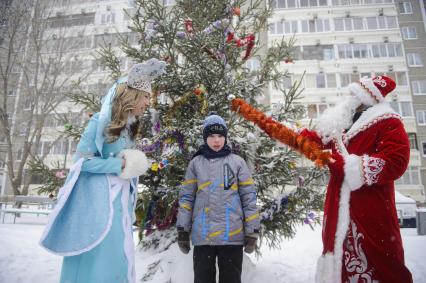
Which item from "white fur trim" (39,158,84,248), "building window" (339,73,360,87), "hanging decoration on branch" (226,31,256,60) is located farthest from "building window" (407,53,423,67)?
"white fur trim" (39,158,84,248)

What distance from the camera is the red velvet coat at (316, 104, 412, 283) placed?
1953 millimetres

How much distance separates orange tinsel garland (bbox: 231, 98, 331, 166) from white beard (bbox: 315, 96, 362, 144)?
0.15 meters

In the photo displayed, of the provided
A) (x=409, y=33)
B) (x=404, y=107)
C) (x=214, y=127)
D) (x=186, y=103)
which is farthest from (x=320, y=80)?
(x=214, y=127)

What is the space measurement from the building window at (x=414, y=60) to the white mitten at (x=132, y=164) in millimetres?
32508

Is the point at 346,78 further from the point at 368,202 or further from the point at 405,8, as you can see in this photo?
the point at 368,202

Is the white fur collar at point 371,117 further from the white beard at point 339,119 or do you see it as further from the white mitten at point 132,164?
the white mitten at point 132,164

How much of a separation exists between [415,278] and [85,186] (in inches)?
173

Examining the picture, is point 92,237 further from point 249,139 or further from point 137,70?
point 249,139

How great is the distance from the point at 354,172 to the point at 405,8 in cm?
3367

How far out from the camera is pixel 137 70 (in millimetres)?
2279

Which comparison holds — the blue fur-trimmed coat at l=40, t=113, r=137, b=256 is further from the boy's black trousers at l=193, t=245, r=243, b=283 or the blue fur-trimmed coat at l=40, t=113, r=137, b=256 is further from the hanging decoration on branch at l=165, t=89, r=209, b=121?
the hanging decoration on branch at l=165, t=89, r=209, b=121

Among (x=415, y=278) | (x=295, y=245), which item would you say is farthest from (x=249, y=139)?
(x=295, y=245)

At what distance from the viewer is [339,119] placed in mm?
2451

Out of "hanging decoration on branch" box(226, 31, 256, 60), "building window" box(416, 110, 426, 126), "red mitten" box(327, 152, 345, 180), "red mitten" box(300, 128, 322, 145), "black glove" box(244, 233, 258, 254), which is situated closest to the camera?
"red mitten" box(327, 152, 345, 180)
